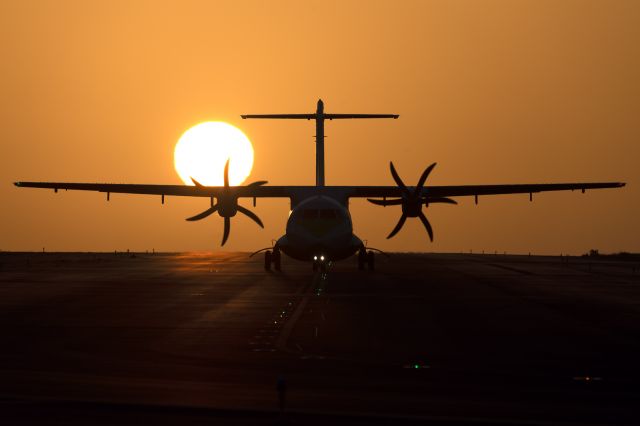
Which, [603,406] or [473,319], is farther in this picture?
[473,319]

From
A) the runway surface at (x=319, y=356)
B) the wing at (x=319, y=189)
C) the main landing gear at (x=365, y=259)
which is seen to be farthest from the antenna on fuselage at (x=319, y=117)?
the runway surface at (x=319, y=356)

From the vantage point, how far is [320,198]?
53.9 m

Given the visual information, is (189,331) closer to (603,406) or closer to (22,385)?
(22,385)

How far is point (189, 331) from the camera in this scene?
2445cm

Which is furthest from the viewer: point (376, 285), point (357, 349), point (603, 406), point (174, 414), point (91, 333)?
point (376, 285)

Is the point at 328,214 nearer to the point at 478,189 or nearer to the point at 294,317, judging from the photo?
the point at 478,189

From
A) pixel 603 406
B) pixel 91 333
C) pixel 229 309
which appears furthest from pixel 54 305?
pixel 603 406

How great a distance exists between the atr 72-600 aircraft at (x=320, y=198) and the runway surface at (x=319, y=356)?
12321mm

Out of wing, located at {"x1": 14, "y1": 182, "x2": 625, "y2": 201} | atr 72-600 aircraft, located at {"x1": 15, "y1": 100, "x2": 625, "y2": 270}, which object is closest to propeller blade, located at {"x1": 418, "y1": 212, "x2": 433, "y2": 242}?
atr 72-600 aircraft, located at {"x1": 15, "y1": 100, "x2": 625, "y2": 270}

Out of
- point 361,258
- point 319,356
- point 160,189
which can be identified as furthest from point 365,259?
point 319,356

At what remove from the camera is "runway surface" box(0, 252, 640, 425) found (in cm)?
1391

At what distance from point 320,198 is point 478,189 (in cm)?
1288

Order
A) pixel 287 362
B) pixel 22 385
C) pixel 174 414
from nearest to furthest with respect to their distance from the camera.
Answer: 1. pixel 174 414
2. pixel 22 385
3. pixel 287 362

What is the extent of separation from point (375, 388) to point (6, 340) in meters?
9.51
